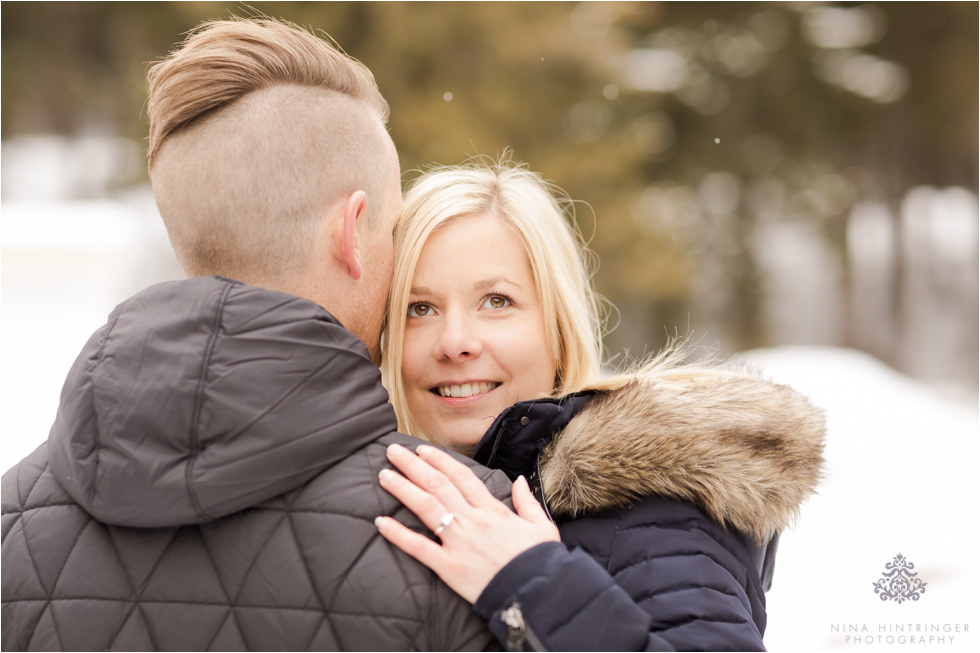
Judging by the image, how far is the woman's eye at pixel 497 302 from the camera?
92.5 inches

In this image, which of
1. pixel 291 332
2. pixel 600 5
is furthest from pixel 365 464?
pixel 600 5

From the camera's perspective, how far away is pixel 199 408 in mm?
1355

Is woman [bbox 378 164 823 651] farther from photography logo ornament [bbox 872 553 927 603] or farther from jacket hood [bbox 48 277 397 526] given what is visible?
photography logo ornament [bbox 872 553 927 603]

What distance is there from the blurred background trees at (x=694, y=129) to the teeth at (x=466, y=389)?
20.4 feet

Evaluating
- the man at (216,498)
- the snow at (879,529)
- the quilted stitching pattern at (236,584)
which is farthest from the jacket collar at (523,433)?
the snow at (879,529)

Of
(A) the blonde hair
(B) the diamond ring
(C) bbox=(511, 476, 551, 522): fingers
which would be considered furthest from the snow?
(B) the diamond ring

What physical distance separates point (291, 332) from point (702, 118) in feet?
37.4

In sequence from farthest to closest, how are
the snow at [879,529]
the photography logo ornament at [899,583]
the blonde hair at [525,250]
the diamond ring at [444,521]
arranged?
the photography logo ornament at [899,583]
the snow at [879,529]
the blonde hair at [525,250]
the diamond ring at [444,521]

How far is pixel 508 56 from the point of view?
8922 millimetres

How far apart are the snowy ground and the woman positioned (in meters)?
0.76

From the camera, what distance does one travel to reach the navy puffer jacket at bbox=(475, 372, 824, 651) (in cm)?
142

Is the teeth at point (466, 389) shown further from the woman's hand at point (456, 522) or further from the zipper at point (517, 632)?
the zipper at point (517, 632)

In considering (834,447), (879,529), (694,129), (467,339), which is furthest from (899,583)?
(694,129)

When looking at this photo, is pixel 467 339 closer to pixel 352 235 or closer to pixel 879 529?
pixel 352 235
